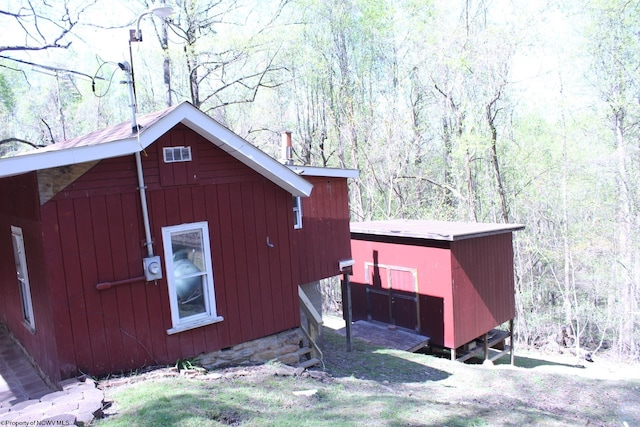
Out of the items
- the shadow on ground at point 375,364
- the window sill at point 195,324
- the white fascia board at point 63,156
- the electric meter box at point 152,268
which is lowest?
the shadow on ground at point 375,364

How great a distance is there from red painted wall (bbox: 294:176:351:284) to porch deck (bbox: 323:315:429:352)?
2033 millimetres

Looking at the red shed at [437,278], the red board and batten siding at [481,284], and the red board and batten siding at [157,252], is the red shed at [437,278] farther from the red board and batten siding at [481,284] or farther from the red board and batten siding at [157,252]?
the red board and batten siding at [157,252]

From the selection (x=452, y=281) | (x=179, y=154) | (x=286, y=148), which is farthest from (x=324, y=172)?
(x=179, y=154)

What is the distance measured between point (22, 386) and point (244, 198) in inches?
142

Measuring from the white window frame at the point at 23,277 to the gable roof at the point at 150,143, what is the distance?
3.71 ft

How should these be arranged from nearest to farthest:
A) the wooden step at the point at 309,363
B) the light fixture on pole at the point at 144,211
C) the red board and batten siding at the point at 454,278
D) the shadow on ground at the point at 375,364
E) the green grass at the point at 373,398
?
the green grass at the point at 373,398, the light fixture on pole at the point at 144,211, the wooden step at the point at 309,363, the shadow on ground at the point at 375,364, the red board and batten siding at the point at 454,278

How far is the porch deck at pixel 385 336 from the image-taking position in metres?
10.3

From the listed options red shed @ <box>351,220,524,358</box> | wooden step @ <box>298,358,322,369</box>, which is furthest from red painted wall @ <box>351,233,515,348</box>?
wooden step @ <box>298,358,322,369</box>

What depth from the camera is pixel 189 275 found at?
625cm

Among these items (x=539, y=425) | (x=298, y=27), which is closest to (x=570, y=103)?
(x=298, y=27)

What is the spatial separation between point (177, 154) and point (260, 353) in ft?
9.99

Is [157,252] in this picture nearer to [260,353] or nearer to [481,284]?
[260,353]

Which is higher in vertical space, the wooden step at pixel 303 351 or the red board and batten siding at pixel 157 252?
the red board and batten siding at pixel 157 252

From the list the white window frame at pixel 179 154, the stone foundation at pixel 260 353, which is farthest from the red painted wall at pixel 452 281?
the white window frame at pixel 179 154
